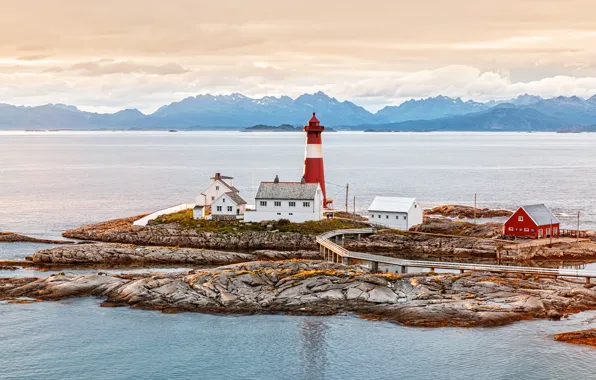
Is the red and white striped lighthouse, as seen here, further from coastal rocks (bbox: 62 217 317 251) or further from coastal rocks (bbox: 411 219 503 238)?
coastal rocks (bbox: 411 219 503 238)

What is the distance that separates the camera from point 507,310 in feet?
145

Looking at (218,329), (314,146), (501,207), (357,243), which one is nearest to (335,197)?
(501,207)

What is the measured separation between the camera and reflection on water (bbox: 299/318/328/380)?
1454 inches

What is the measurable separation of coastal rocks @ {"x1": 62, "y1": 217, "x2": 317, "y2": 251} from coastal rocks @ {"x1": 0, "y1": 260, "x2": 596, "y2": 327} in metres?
15.7

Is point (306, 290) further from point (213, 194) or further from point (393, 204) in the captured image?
point (213, 194)

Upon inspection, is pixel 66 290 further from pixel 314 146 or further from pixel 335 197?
pixel 335 197

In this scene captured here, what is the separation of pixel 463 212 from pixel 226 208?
32.6 metres

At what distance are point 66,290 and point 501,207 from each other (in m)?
69.2

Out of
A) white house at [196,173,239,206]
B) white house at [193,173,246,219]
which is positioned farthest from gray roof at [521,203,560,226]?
white house at [196,173,239,206]

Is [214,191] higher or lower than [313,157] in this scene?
lower

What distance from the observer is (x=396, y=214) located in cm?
7288

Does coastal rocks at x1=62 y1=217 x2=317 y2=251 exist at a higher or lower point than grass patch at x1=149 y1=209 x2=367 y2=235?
lower

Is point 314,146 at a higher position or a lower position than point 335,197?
higher

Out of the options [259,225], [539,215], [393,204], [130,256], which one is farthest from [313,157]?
[130,256]
